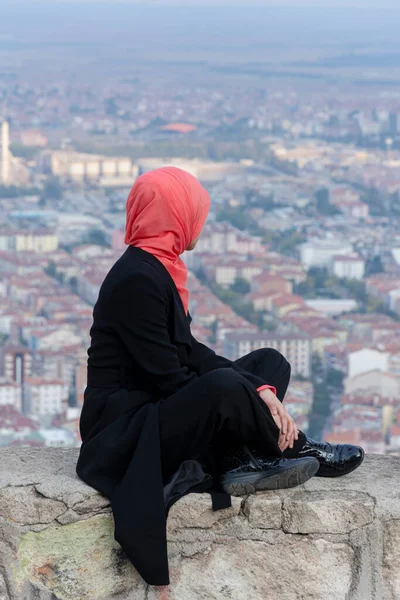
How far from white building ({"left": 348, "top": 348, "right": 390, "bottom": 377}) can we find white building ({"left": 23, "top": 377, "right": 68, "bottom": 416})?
5.87 metres

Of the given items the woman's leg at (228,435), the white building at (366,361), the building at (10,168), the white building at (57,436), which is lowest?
the building at (10,168)

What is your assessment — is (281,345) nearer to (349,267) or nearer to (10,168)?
(349,267)

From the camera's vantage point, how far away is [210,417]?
1518mm

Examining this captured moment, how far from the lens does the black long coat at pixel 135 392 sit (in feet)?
4.91

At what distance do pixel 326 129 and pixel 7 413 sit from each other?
132ft

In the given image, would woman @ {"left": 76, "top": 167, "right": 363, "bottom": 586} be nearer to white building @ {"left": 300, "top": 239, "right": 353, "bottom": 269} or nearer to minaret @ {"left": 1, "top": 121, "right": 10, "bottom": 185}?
white building @ {"left": 300, "top": 239, "right": 353, "bottom": 269}

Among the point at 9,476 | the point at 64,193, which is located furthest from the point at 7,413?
the point at 64,193

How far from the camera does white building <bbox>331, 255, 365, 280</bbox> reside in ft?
108

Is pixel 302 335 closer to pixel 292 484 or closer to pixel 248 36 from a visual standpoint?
pixel 292 484

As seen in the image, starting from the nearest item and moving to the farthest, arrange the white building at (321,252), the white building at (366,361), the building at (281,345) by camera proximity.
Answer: the building at (281,345), the white building at (366,361), the white building at (321,252)

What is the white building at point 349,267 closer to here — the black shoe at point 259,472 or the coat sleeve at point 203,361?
the coat sleeve at point 203,361

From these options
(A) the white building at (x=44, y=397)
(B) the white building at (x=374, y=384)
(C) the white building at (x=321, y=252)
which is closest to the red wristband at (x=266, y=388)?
(A) the white building at (x=44, y=397)

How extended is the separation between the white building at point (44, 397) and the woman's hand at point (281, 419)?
64.0ft

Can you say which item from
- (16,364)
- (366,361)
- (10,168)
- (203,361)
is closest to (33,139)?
(10,168)
